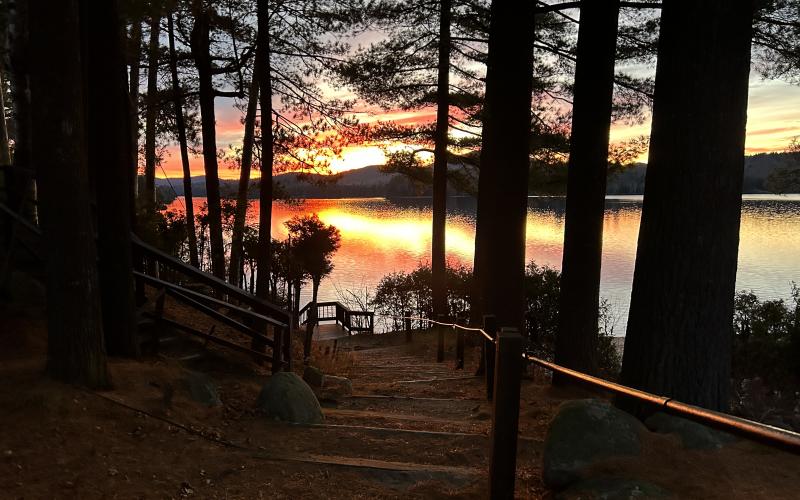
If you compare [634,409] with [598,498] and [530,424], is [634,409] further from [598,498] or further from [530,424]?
[598,498]

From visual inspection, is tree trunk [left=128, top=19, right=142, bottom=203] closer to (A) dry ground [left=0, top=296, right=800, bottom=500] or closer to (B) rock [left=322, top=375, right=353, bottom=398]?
(B) rock [left=322, top=375, right=353, bottom=398]

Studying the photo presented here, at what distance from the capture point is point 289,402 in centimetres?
564

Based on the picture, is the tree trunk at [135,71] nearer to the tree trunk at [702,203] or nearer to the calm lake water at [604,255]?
the calm lake water at [604,255]

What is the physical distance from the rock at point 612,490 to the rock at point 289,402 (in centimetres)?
299

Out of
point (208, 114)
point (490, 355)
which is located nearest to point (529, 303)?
point (490, 355)

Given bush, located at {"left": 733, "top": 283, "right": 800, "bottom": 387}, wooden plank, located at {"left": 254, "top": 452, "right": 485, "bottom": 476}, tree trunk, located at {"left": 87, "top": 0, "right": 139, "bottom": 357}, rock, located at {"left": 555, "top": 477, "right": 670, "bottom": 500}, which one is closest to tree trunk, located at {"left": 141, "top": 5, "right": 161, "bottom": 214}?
tree trunk, located at {"left": 87, "top": 0, "right": 139, "bottom": 357}

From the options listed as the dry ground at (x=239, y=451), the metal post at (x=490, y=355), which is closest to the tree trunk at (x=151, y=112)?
the dry ground at (x=239, y=451)

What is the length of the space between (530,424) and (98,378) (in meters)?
4.47

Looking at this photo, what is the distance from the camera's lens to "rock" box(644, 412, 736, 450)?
3775 mm

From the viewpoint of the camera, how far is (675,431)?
3.88m

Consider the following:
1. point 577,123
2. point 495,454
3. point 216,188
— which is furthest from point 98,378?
point 216,188

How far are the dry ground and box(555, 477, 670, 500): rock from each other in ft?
0.55

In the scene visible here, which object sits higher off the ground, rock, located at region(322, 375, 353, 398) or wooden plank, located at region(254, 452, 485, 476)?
wooden plank, located at region(254, 452, 485, 476)

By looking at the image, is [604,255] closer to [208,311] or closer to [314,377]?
[314,377]
